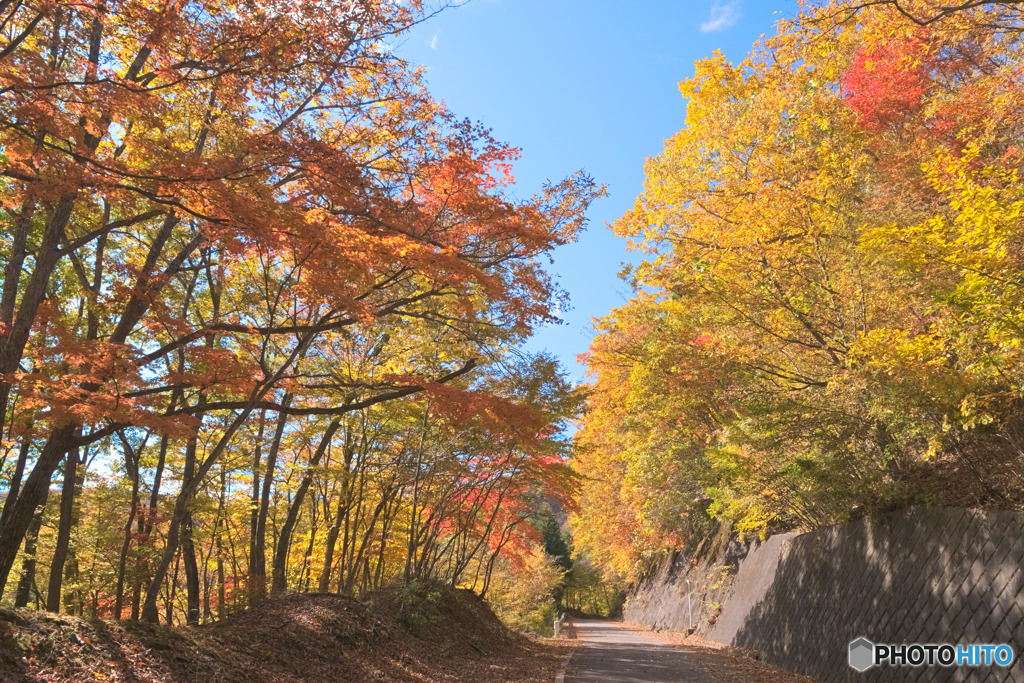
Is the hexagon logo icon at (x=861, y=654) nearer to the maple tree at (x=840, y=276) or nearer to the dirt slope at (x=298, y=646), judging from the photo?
the maple tree at (x=840, y=276)

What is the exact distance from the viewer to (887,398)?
7637mm

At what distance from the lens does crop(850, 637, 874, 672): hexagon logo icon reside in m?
8.56

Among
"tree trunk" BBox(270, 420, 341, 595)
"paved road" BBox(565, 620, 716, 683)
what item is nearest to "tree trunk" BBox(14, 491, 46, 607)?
"tree trunk" BBox(270, 420, 341, 595)

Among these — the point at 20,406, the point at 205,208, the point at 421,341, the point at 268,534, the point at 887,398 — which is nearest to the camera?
the point at 205,208

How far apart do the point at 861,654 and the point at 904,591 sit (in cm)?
139

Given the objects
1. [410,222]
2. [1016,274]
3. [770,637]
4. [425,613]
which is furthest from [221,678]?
[770,637]

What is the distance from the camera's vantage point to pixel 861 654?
8797 millimetres

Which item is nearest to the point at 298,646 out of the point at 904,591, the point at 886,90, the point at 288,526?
the point at 288,526

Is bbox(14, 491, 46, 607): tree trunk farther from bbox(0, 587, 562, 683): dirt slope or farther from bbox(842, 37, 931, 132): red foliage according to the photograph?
bbox(842, 37, 931, 132): red foliage

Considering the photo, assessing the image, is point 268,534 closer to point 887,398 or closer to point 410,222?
point 410,222

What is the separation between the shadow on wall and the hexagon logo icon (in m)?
0.11

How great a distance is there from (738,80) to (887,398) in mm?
8033

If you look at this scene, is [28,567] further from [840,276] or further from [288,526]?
[840,276]

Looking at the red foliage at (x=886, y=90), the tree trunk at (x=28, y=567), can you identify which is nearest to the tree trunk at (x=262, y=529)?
the tree trunk at (x=28, y=567)
